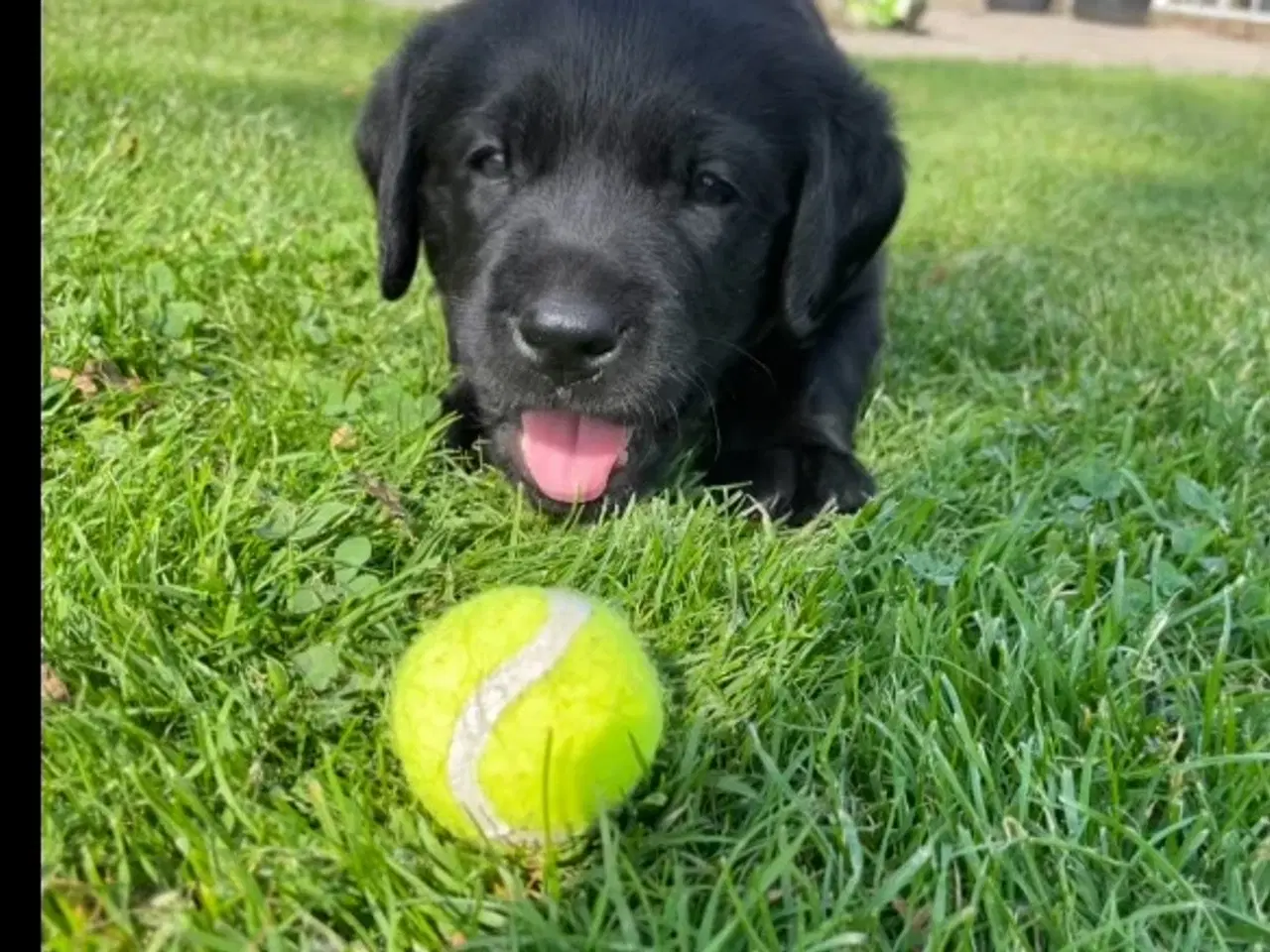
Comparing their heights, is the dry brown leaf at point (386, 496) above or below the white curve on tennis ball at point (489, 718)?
below

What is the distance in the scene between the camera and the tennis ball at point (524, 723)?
1.30 m

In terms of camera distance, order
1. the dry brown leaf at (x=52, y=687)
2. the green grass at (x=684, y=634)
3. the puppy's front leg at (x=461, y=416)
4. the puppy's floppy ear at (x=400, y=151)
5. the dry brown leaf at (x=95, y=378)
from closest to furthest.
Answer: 1. the green grass at (x=684, y=634)
2. the dry brown leaf at (x=52, y=687)
3. the dry brown leaf at (x=95, y=378)
4. the puppy's front leg at (x=461, y=416)
5. the puppy's floppy ear at (x=400, y=151)

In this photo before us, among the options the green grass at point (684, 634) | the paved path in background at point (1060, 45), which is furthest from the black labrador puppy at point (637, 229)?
the paved path in background at point (1060, 45)

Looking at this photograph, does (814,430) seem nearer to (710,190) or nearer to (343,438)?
(710,190)

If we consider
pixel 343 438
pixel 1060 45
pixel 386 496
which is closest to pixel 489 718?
pixel 386 496

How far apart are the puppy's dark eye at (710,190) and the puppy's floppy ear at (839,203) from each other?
0.60 ft

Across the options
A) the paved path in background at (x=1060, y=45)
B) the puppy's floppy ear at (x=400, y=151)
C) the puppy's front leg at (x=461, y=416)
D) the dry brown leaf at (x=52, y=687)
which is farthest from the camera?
the paved path in background at (x=1060, y=45)

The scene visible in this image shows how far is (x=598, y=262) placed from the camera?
2.14m

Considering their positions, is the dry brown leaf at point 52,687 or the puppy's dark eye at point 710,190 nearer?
the dry brown leaf at point 52,687

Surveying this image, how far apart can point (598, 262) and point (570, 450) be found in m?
0.32

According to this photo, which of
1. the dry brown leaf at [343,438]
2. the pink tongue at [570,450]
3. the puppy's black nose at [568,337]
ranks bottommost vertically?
the dry brown leaf at [343,438]

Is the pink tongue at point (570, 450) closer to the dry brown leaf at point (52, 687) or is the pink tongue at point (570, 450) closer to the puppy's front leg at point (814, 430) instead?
the puppy's front leg at point (814, 430)

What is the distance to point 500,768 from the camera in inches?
50.9

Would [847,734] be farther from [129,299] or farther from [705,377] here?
[129,299]
